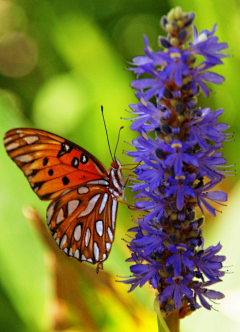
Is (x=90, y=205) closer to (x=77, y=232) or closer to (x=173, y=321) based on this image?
(x=77, y=232)

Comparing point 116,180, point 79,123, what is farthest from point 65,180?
point 79,123

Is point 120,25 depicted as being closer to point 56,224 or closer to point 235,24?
point 235,24

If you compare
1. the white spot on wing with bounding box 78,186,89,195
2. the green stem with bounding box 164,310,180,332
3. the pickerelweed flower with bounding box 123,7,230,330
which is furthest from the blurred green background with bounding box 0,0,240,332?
the pickerelweed flower with bounding box 123,7,230,330

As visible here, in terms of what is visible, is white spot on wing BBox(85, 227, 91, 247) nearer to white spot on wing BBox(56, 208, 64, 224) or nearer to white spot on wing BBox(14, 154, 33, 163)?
white spot on wing BBox(56, 208, 64, 224)

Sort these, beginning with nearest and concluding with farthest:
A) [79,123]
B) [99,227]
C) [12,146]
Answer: [12,146], [99,227], [79,123]

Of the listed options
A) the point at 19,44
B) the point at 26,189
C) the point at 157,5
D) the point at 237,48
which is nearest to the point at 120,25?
the point at 157,5

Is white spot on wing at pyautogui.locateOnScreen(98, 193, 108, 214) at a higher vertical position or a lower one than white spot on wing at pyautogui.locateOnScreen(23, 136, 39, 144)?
lower

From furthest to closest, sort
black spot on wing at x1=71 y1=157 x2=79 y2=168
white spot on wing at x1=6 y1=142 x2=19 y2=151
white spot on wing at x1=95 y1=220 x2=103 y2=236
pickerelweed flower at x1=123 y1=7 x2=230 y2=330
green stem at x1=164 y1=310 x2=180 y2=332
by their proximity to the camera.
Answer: white spot on wing at x1=95 y1=220 x2=103 y2=236
black spot on wing at x1=71 y1=157 x2=79 y2=168
white spot on wing at x1=6 y1=142 x2=19 y2=151
green stem at x1=164 y1=310 x2=180 y2=332
pickerelweed flower at x1=123 y1=7 x2=230 y2=330
